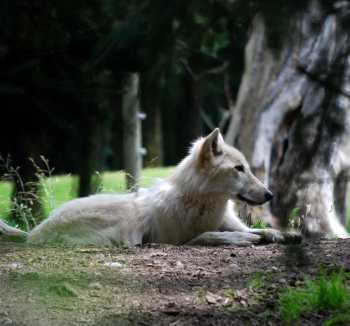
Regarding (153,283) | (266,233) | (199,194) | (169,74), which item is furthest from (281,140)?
(169,74)

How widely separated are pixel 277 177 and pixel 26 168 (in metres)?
3.71

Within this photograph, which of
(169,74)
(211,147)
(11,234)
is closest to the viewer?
(169,74)

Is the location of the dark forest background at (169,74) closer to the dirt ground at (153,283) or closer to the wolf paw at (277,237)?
the wolf paw at (277,237)

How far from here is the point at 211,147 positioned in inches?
279

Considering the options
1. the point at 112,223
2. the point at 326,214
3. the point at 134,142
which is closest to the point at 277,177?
the point at 326,214

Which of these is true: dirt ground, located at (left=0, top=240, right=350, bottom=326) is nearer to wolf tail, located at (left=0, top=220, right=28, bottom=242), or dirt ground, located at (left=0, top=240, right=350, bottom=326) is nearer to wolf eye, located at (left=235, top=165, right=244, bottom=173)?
wolf tail, located at (left=0, top=220, right=28, bottom=242)

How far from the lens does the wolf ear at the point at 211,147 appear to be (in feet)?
23.0

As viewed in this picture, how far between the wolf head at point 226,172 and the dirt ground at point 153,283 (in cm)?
121

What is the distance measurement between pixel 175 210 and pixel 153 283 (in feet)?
6.91

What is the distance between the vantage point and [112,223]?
23.1ft

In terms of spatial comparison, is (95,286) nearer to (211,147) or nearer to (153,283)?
(153,283)

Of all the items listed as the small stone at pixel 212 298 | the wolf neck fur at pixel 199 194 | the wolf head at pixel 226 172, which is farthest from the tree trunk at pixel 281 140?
the small stone at pixel 212 298

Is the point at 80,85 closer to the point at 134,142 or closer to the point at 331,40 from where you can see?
the point at 331,40

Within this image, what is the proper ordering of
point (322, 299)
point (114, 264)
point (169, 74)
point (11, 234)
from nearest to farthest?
point (169, 74) < point (322, 299) < point (114, 264) < point (11, 234)
